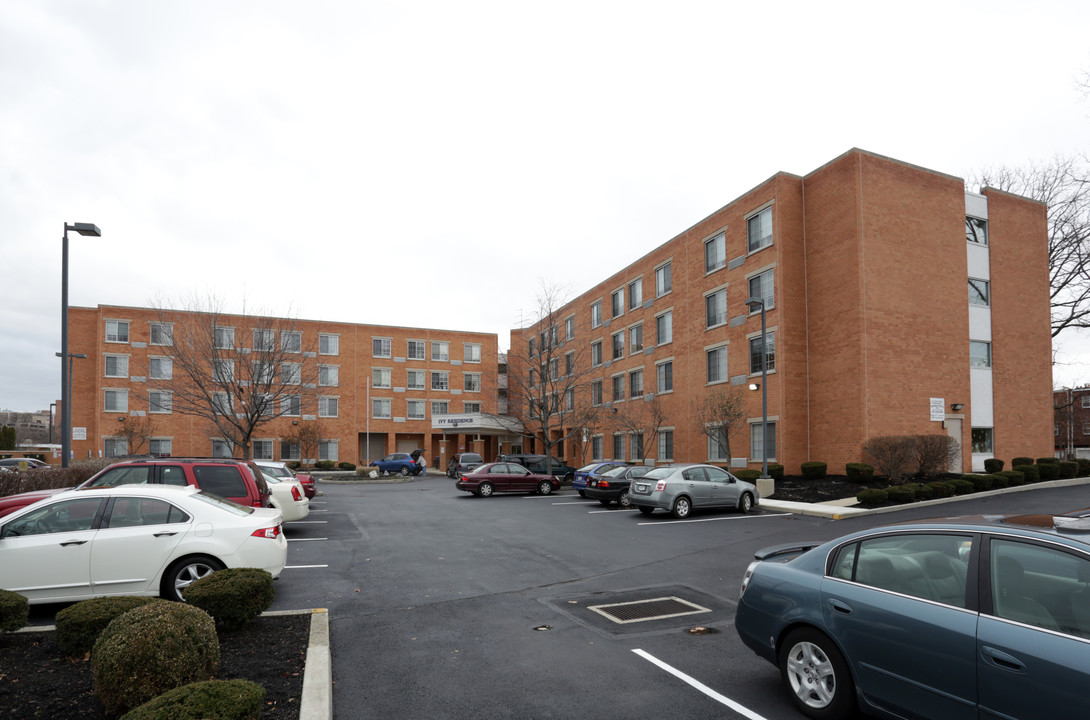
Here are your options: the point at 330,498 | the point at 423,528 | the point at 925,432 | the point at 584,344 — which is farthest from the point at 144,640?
the point at 584,344

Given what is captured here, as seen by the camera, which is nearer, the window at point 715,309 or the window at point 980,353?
the window at point 980,353

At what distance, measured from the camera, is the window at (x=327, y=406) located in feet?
186

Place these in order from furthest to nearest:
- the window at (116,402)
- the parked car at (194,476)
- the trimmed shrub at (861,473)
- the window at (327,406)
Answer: the window at (327,406)
the window at (116,402)
the trimmed shrub at (861,473)
the parked car at (194,476)

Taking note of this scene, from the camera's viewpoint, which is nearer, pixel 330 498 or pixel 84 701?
pixel 84 701

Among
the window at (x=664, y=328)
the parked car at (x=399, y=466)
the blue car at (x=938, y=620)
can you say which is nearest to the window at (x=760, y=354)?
the window at (x=664, y=328)

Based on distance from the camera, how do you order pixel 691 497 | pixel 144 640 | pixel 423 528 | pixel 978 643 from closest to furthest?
Result: pixel 978 643
pixel 144 640
pixel 423 528
pixel 691 497

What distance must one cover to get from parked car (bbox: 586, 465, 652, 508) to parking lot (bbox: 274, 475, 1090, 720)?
419cm

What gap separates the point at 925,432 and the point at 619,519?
1571cm

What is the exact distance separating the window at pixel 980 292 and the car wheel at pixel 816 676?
29.7 m

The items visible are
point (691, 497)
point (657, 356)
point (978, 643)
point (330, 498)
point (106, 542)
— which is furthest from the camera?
point (657, 356)

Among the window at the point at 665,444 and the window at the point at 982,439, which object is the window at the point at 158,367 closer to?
the window at the point at 665,444

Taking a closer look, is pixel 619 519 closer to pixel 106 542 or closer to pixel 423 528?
pixel 423 528

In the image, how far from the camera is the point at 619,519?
1866cm

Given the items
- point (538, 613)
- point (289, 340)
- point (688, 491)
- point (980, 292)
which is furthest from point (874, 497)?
point (289, 340)
